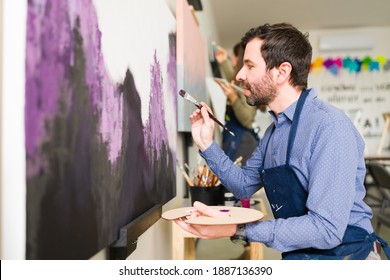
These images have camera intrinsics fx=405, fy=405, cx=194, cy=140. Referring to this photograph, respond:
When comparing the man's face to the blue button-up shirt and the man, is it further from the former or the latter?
the blue button-up shirt

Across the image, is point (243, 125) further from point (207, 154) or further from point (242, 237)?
point (242, 237)

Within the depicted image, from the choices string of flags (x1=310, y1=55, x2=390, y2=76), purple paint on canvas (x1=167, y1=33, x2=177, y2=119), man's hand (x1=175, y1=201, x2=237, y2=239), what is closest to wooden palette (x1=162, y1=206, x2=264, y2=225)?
man's hand (x1=175, y1=201, x2=237, y2=239)

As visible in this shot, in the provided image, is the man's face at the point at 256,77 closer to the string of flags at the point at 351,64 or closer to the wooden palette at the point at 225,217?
the wooden palette at the point at 225,217

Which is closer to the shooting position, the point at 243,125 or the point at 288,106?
the point at 288,106

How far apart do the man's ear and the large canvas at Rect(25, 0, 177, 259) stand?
32 cm

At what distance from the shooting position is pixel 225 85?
215 centimetres

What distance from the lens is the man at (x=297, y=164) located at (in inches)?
33.9

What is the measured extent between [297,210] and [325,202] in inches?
4.5

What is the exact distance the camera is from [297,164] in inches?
38.0

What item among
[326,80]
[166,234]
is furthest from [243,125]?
[326,80]

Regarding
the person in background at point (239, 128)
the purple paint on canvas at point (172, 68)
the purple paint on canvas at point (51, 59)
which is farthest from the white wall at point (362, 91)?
the purple paint on canvas at point (51, 59)

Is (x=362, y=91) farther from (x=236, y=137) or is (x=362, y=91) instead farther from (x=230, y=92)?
(x=230, y=92)

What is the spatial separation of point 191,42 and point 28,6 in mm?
1280

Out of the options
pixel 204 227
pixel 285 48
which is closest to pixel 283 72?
pixel 285 48
